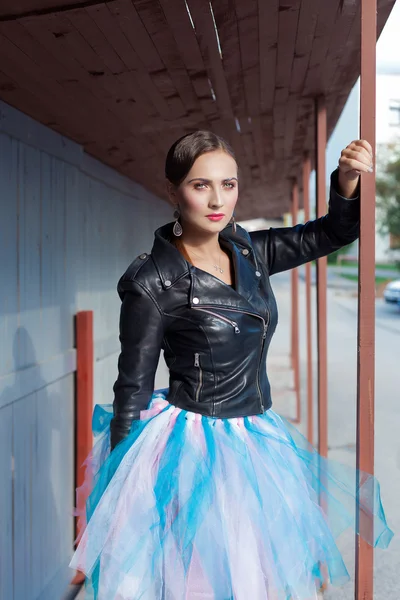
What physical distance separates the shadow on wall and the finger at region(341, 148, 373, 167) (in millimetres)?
1566

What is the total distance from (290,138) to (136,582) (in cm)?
361

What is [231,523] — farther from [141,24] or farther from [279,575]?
[141,24]

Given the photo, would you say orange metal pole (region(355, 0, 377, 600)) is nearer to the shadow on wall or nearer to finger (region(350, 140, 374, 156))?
finger (region(350, 140, 374, 156))

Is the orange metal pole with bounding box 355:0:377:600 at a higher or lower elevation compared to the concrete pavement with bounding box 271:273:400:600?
higher

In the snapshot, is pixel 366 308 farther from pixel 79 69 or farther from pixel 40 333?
pixel 40 333

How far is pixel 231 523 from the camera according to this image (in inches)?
70.8

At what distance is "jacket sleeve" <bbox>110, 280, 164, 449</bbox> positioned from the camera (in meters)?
1.93

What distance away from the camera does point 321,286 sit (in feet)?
12.3

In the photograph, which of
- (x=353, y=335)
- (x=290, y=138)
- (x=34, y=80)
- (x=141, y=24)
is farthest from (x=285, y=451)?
(x=353, y=335)

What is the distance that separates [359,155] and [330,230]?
1.06ft

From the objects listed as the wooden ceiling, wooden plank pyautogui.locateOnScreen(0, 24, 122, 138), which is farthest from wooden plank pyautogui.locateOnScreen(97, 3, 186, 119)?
wooden plank pyautogui.locateOnScreen(0, 24, 122, 138)

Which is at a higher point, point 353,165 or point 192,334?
point 353,165

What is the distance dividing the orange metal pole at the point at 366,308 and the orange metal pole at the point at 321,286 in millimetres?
1514

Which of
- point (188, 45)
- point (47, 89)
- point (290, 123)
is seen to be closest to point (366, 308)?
point (188, 45)
